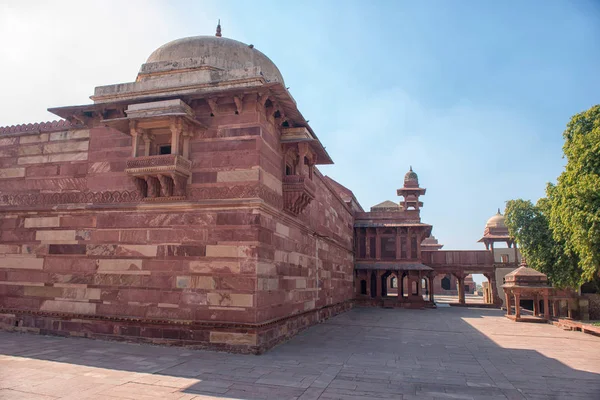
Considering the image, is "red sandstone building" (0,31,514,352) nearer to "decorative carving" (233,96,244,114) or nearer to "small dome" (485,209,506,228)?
"decorative carving" (233,96,244,114)

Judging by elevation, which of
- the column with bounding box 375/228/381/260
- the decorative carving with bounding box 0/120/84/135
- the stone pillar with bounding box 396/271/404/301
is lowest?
the stone pillar with bounding box 396/271/404/301

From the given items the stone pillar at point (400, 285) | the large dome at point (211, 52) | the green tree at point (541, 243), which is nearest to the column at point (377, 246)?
the stone pillar at point (400, 285)

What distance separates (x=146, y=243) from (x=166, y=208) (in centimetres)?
84

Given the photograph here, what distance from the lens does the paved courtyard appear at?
5.36 metres

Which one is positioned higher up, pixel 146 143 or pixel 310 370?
pixel 146 143

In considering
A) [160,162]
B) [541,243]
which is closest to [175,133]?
[160,162]

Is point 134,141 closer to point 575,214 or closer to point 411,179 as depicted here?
point 575,214

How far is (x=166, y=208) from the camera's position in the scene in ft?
28.6

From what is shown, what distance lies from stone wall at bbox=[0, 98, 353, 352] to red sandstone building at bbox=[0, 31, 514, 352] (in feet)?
0.09

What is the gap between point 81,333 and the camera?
8.79 m

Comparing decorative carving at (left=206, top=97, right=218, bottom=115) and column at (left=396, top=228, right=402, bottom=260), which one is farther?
column at (left=396, top=228, right=402, bottom=260)

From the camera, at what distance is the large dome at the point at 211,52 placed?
10.2m

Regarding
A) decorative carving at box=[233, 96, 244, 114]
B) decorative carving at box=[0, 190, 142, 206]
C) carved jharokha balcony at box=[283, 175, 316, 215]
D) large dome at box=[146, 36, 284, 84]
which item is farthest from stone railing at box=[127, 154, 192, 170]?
large dome at box=[146, 36, 284, 84]

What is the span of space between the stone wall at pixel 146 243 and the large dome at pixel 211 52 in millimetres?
2108
